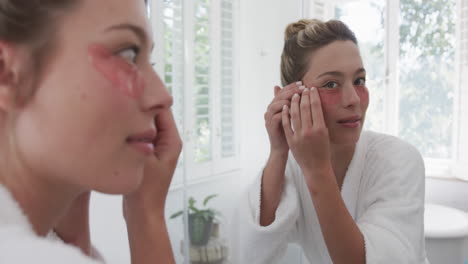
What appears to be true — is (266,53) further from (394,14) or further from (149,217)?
(149,217)

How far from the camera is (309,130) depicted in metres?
0.73

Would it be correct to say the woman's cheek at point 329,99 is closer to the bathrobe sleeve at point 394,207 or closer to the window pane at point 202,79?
the bathrobe sleeve at point 394,207

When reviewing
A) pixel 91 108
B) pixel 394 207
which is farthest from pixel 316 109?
pixel 91 108

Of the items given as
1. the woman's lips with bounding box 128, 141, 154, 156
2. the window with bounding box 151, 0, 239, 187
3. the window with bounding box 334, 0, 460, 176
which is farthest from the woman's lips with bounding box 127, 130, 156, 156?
the window with bounding box 334, 0, 460, 176

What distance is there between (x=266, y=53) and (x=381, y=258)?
1.24 meters

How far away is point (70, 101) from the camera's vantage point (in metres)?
0.34

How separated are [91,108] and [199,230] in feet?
3.71

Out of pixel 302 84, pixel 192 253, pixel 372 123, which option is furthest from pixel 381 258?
pixel 372 123

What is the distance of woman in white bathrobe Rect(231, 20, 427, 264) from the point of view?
680 millimetres

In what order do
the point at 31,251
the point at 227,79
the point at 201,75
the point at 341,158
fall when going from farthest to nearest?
the point at 227,79, the point at 201,75, the point at 341,158, the point at 31,251

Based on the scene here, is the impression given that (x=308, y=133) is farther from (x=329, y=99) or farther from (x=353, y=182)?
(x=353, y=182)

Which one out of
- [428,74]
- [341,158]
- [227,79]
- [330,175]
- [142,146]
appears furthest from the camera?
[428,74]

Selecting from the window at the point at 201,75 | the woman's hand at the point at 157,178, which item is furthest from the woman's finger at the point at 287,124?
the window at the point at 201,75

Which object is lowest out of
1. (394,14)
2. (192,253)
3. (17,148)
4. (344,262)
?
(192,253)
